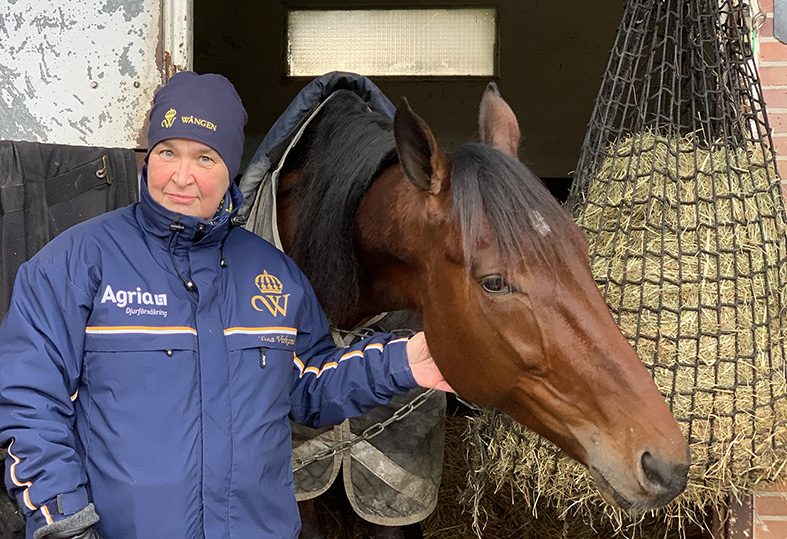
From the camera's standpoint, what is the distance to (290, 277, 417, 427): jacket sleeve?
1.93 m

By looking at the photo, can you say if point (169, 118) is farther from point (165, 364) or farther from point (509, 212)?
point (509, 212)

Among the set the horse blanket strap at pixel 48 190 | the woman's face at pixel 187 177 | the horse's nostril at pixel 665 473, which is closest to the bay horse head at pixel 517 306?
the horse's nostril at pixel 665 473

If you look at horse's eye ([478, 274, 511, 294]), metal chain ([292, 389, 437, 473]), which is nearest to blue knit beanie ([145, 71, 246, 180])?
horse's eye ([478, 274, 511, 294])

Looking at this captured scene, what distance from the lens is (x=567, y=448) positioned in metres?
1.70

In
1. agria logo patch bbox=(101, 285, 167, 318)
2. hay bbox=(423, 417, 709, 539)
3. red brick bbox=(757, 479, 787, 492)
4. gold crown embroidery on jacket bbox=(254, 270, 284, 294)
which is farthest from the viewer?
hay bbox=(423, 417, 709, 539)

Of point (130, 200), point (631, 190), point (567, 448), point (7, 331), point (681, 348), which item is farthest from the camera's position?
point (130, 200)

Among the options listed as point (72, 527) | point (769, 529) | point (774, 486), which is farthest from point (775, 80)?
point (72, 527)

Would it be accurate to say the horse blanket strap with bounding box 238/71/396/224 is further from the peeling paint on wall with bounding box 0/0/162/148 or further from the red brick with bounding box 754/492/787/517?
the red brick with bounding box 754/492/787/517

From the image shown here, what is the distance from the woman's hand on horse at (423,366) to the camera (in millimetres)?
1894

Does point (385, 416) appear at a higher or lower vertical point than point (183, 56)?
lower

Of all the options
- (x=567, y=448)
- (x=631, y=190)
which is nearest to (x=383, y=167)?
(x=631, y=190)

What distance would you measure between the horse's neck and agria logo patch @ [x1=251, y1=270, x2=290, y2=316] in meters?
0.28

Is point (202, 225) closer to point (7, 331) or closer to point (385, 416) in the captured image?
point (7, 331)

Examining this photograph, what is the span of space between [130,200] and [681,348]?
155 cm
